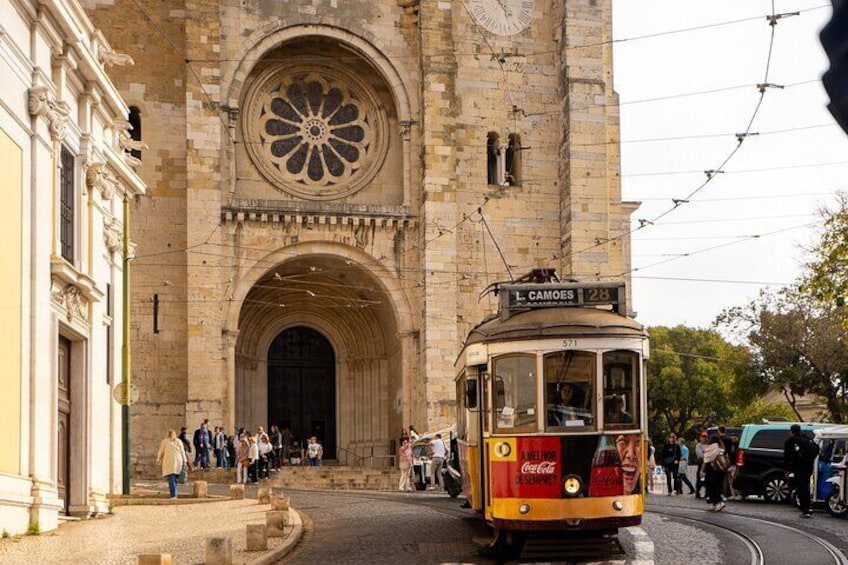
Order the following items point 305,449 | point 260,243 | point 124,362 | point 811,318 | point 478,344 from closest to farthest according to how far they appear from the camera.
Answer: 1. point 478,344
2. point 124,362
3. point 260,243
4. point 305,449
5. point 811,318

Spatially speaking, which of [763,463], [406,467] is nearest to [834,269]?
[763,463]

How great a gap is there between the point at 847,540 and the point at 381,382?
24.9m

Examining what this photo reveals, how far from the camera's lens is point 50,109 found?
16.6 meters

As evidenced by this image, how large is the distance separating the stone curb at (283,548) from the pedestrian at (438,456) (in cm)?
1187

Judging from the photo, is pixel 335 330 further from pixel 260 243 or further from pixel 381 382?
pixel 260 243

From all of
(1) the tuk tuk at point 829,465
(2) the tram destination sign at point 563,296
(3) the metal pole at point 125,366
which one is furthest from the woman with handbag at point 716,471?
(3) the metal pole at point 125,366

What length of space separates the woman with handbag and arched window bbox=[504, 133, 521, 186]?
17.0 m

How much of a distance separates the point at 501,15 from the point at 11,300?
24.4m

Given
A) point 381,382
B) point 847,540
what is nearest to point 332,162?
point 381,382

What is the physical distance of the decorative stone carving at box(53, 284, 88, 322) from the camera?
17562mm

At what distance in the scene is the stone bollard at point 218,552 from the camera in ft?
34.4

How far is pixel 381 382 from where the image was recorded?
38719 mm

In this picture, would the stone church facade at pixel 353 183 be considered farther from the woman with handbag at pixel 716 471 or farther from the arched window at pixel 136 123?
the woman with handbag at pixel 716 471

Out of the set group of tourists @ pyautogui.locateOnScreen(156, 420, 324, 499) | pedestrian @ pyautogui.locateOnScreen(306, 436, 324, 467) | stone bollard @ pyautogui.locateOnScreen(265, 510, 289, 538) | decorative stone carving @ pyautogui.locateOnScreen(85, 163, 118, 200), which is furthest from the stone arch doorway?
stone bollard @ pyautogui.locateOnScreen(265, 510, 289, 538)
